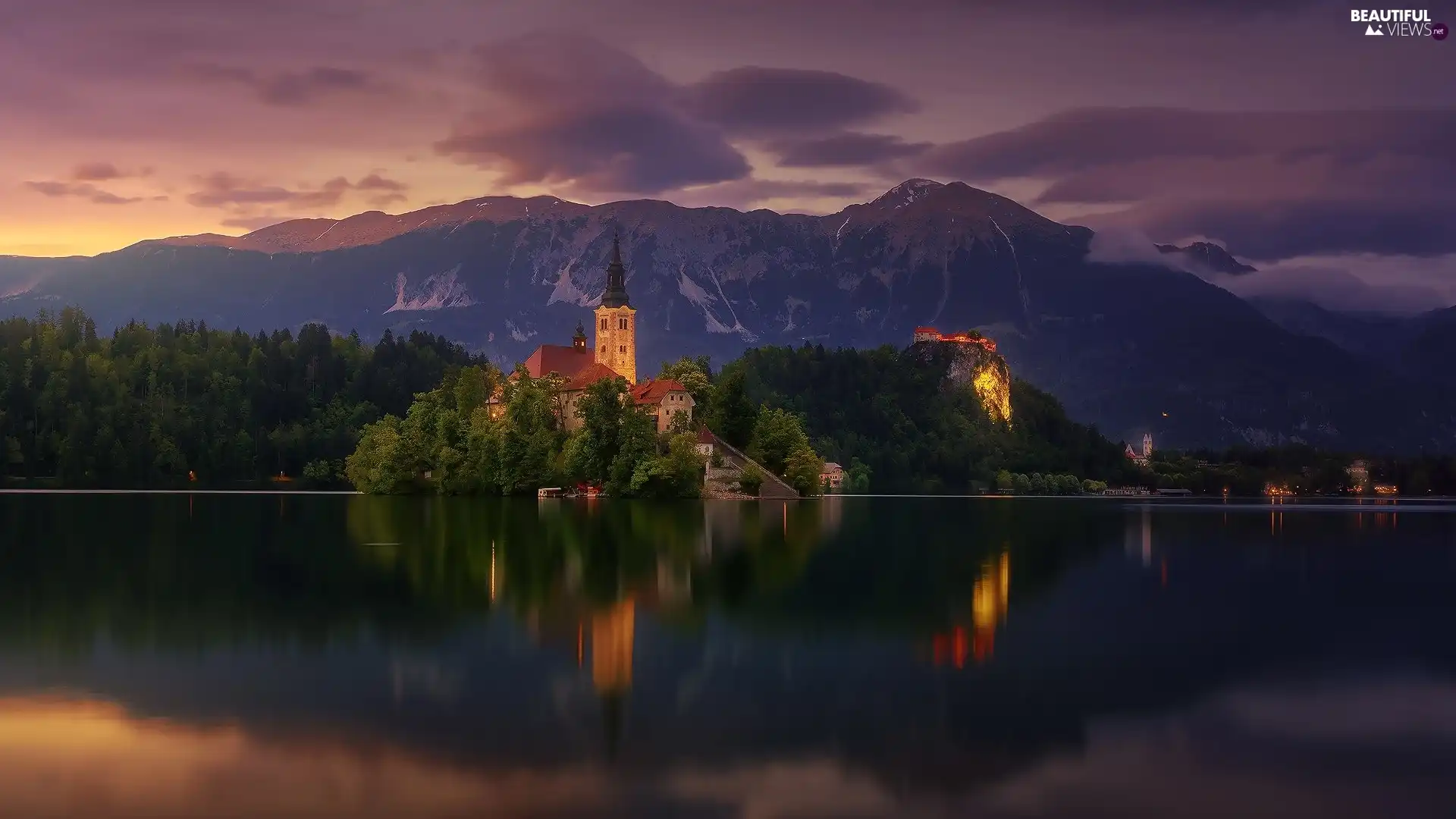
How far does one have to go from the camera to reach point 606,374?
16562 centimetres

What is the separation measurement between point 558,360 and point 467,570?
472ft

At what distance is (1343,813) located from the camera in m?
18.4

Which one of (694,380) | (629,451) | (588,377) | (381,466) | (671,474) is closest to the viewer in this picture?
(671,474)

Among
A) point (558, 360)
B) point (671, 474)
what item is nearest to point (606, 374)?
point (558, 360)

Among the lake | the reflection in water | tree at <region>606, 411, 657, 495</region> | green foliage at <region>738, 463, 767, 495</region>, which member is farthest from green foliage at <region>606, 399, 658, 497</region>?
the reflection in water

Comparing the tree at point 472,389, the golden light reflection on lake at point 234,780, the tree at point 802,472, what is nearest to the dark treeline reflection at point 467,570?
the golden light reflection on lake at point 234,780

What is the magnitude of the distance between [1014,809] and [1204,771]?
13.4ft

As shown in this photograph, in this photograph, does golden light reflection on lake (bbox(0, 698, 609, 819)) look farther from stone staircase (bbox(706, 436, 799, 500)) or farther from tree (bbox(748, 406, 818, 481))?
tree (bbox(748, 406, 818, 481))

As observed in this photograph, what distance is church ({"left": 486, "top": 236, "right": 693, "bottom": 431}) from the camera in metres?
150

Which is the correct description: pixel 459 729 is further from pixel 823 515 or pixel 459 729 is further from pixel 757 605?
pixel 823 515

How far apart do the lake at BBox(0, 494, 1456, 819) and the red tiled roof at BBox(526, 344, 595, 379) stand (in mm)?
128838

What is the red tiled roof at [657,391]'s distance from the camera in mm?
150375

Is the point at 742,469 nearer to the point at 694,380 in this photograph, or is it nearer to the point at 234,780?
the point at 694,380

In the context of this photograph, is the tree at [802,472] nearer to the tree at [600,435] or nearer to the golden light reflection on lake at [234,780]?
the tree at [600,435]
